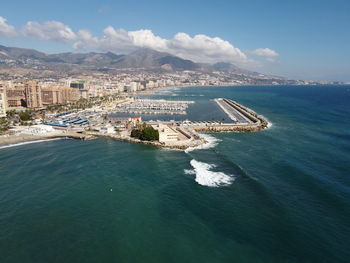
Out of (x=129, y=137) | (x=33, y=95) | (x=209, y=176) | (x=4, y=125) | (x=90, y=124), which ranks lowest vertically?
(x=4, y=125)

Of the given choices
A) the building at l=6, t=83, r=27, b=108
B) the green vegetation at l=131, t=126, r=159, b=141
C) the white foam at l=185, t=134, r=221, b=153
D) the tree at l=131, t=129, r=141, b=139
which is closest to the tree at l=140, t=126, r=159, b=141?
the green vegetation at l=131, t=126, r=159, b=141

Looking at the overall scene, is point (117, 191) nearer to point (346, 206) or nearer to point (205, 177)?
point (205, 177)

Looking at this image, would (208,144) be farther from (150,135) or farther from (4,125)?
(4,125)

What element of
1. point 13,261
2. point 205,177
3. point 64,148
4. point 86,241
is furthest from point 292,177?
point 64,148

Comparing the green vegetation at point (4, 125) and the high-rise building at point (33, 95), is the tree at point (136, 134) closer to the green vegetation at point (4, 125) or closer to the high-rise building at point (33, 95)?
the green vegetation at point (4, 125)

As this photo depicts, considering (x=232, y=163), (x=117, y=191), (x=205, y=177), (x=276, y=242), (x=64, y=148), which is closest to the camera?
(x=276, y=242)

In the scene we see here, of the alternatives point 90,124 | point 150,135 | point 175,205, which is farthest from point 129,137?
point 175,205

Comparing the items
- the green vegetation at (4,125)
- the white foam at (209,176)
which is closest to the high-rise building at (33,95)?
the green vegetation at (4,125)
